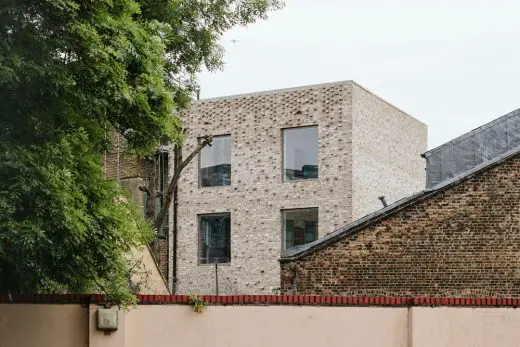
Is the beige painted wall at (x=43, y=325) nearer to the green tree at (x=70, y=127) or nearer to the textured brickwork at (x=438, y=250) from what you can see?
the green tree at (x=70, y=127)

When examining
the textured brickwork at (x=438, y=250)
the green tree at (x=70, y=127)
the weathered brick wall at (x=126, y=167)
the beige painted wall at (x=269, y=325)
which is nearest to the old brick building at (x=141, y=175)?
the weathered brick wall at (x=126, y=167)

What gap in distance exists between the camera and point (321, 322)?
15.0m

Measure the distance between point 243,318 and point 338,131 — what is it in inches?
649

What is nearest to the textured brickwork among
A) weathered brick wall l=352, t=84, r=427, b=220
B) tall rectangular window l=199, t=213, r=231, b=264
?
weathered brick wall l=352, t=84, r=427, b=220

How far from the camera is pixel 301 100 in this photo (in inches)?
1239

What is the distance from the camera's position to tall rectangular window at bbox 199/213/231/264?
3262 cm

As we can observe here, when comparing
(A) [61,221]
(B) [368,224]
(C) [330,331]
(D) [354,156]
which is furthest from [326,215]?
(A) [61,221]

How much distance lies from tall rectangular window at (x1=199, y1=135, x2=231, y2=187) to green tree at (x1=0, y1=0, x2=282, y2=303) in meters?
17.3

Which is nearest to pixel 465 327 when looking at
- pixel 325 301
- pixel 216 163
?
pixel 325 301

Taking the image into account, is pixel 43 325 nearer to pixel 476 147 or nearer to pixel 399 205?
pixel 399 205

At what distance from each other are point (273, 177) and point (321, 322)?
16918 mm

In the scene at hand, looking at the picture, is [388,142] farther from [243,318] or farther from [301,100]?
[243,318]

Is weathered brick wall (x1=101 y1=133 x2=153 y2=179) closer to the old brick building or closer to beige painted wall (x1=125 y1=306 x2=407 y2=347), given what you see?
the old brick building

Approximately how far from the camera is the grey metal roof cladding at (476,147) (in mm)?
22141
